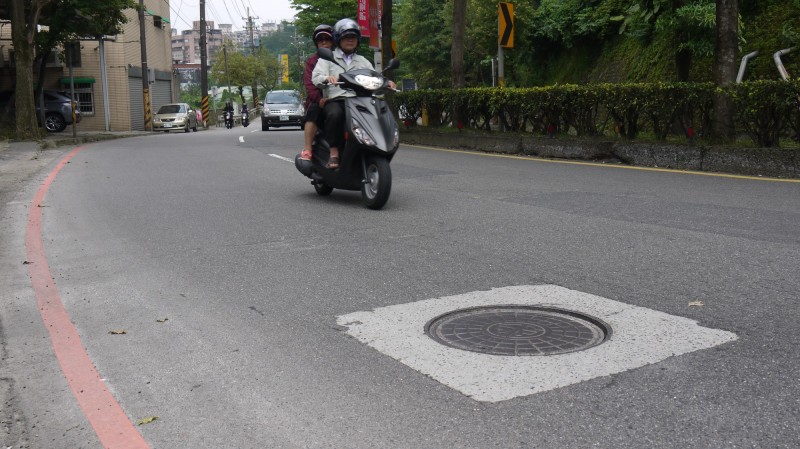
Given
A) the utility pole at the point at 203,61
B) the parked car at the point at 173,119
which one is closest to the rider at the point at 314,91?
the parked car at the point at 173,119

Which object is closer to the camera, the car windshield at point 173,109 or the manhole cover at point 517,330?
the manhole cover at point 517,330

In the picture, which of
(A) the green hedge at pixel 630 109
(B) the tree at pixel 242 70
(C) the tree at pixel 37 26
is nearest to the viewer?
(A) the green hedge at pixel 630 109

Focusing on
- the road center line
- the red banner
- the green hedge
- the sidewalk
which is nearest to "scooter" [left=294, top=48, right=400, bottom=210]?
the road center line

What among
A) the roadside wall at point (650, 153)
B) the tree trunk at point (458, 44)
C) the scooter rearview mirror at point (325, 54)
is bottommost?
the roadside wall at point (650, 153)

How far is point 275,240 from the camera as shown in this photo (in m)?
7.16

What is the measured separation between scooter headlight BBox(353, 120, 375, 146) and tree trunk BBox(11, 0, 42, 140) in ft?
67.3

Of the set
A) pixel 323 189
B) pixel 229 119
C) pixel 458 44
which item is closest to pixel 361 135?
pixel 323 189

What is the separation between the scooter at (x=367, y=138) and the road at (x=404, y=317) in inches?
11.4

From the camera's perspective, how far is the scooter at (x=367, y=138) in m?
8.48

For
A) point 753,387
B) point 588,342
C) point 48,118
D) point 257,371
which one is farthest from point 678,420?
point 48,118

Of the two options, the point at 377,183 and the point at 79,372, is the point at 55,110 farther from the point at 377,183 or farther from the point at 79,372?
the point at 79,372

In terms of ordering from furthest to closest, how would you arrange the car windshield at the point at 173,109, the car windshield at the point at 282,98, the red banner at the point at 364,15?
the car windshield at the point at 173,109, the car windshield at the point at 282,98, the red banner at the point at 364,15

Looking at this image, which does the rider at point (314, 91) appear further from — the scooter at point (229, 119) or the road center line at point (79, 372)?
the scooter at point (229, 119)

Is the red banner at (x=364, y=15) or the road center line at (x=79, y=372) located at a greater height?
the red banner at (x=364, y=15)
